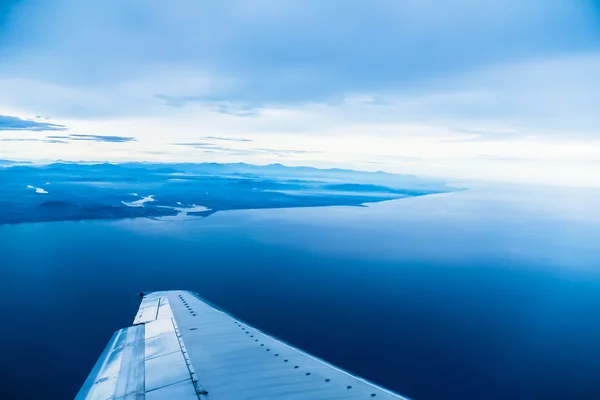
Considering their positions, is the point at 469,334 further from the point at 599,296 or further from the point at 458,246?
the point at 458,246

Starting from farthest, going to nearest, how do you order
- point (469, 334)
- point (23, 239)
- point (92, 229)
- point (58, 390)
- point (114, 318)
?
point (92, 229) < point (23, 239) < point (114, 318) < point (469, 334) < point (58, 390)

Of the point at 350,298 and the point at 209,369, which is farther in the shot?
the point at 350,298

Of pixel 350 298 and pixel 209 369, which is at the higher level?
pixel 209 369

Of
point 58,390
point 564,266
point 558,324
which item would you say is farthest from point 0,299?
point 564,266

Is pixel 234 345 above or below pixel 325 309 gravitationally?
above

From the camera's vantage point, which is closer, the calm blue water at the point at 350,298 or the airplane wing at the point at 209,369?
the airplane wing at the point at 209,369
